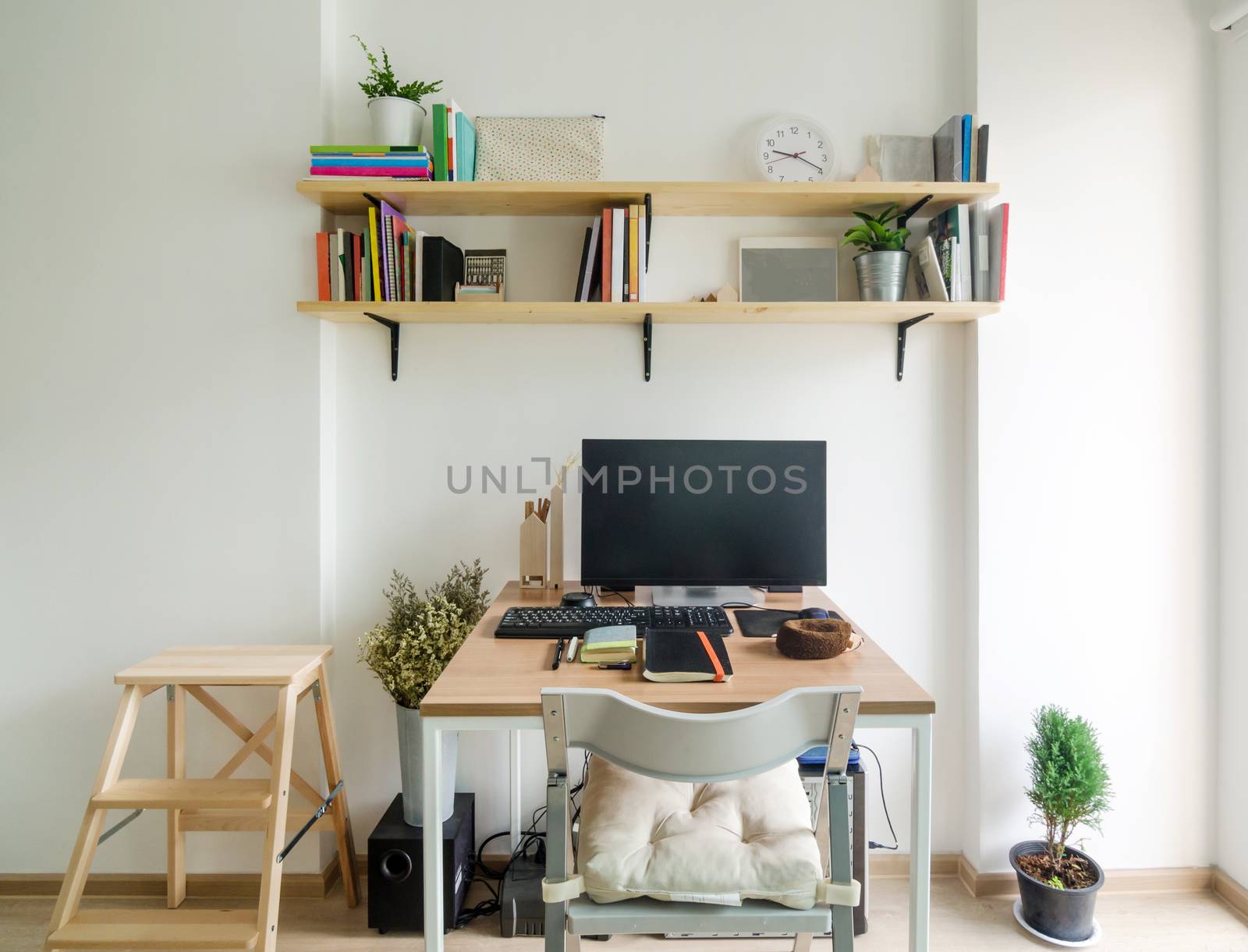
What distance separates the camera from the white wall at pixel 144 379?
2.12m

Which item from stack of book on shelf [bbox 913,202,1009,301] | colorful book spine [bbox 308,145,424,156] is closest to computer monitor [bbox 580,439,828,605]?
stack of book on shelf [bbox 913,202,1009,301]

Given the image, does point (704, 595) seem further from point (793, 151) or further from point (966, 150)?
point (966, 150)

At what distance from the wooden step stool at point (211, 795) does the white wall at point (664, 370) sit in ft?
0.85

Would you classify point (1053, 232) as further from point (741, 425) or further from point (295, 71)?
point (295, 71)

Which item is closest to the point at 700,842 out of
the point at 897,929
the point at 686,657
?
the point at 686,657

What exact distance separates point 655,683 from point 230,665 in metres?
1.10

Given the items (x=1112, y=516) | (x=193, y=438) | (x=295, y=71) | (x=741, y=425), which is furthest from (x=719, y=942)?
(x=295, y=71)

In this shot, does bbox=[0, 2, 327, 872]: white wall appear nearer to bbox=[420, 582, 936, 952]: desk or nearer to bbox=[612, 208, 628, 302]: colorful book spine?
bbox=[612, 208, 628, 302]: colorful book spine

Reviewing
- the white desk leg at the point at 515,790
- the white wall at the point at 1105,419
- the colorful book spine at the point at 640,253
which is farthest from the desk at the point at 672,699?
the colorful book spine at the point at 640,253

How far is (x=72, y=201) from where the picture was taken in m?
2.13

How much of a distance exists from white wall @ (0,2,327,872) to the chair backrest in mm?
1219

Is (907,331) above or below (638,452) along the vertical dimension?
above

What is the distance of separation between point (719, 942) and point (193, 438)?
1962mm

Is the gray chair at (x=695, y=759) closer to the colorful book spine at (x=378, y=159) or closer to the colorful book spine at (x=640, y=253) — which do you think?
the colorful book spine at (x=640, y=253)
